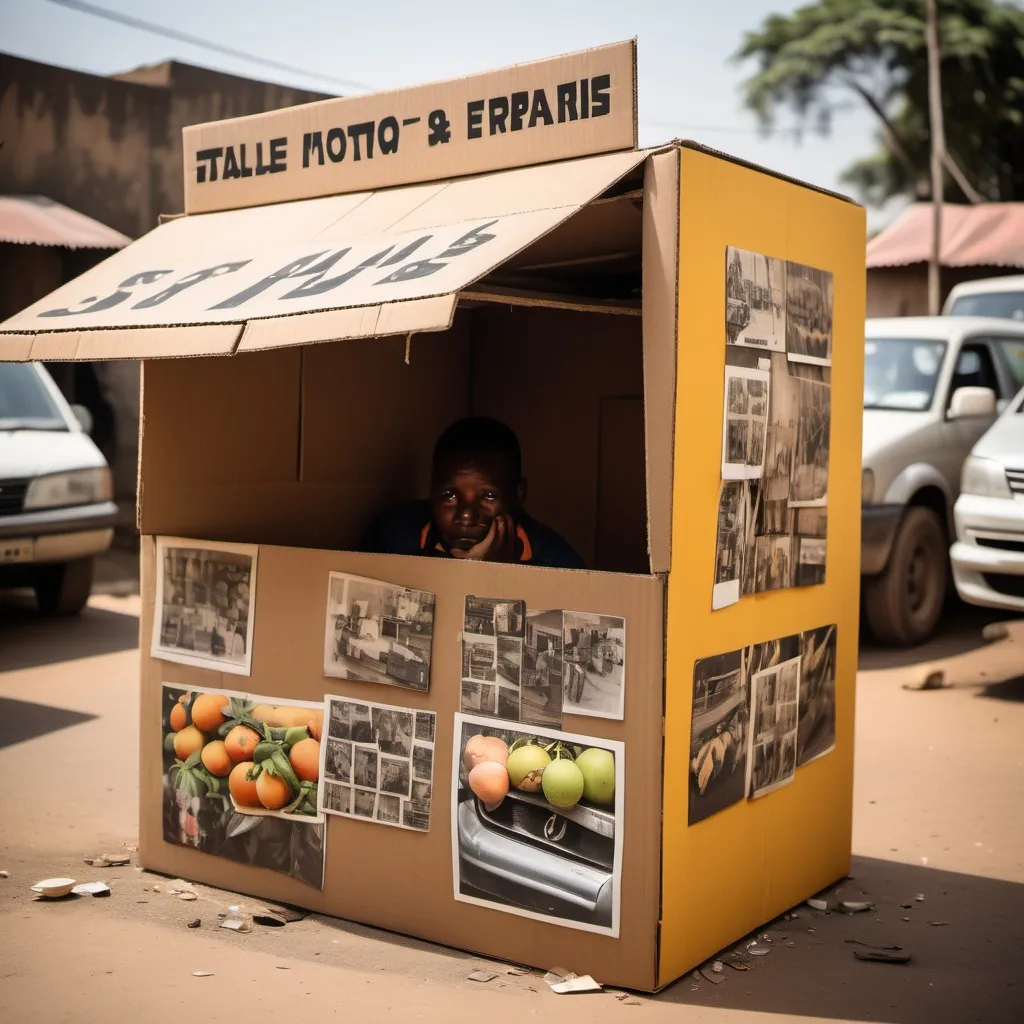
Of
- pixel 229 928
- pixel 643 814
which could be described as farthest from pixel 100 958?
pixel 643 814

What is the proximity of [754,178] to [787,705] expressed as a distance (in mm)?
1434

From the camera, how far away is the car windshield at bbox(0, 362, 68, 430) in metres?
8.62

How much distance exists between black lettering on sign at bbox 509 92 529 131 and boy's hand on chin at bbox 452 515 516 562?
1359mm

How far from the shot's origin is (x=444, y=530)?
4.35 metres

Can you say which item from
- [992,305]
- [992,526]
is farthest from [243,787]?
[992,305]

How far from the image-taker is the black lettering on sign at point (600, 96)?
326 centimetres

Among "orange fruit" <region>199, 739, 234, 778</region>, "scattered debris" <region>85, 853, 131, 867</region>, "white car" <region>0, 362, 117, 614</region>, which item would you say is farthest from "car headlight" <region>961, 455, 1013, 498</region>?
"white car" <region>0, 362, 117, 614</region>

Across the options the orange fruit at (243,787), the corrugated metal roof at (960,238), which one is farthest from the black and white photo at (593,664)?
the corrugated metal roof at (960,238)

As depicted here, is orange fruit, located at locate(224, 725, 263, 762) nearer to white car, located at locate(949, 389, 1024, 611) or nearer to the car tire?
white car, located at locate(949, 389, 1024, 611)

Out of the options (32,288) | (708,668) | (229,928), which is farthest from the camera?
(32,288)

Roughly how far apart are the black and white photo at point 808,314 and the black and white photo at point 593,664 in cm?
99

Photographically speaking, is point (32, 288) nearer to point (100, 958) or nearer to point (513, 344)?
point (513, 344)

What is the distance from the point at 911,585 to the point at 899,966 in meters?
5.08

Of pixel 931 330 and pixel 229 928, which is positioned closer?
pixel 229 928
